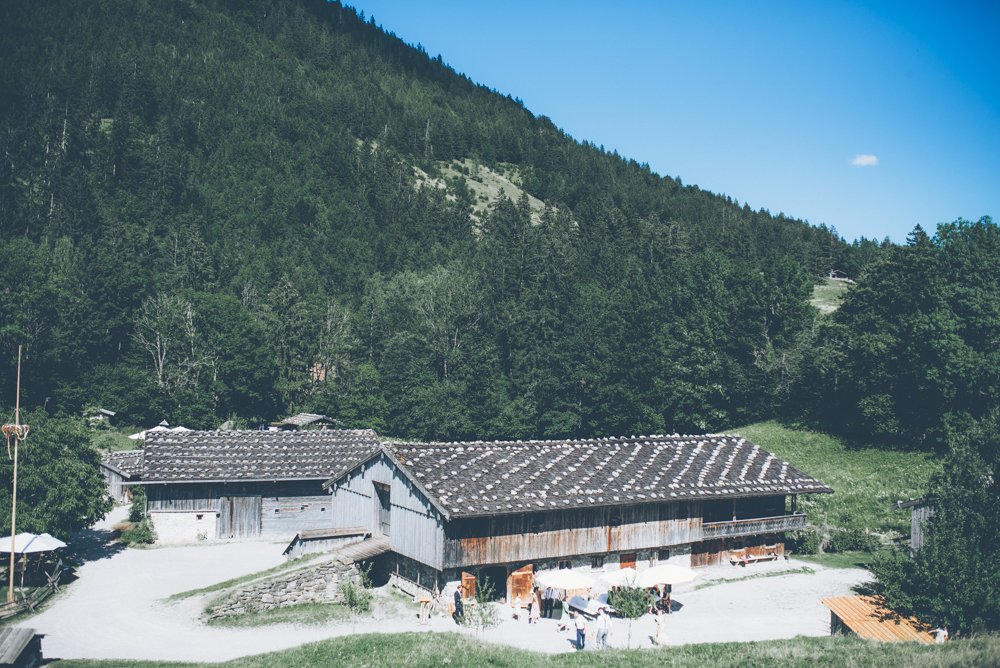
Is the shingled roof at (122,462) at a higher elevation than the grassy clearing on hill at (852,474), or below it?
higher

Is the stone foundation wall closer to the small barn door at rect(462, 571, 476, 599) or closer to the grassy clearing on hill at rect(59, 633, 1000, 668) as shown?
the small barn door at rect(462, 571, 476, 599)

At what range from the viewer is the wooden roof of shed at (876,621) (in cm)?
2422

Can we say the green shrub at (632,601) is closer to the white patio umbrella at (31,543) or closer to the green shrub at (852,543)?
the green shrub at (852,543)

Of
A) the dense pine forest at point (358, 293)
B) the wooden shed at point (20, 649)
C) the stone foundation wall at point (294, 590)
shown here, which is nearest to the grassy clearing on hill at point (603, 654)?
the wooden shed at point (20, 649)

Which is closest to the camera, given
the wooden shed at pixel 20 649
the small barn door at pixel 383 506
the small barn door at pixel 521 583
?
the wooden shed at pixel 20 649

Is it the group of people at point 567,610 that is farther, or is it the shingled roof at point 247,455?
the shingled roof at point 247,455

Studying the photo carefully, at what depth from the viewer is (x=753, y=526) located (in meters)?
36.6

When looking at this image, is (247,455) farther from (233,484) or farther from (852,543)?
(852,543)

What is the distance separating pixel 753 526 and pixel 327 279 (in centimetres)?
8715

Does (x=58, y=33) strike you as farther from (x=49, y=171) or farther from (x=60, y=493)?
(x=60, y=493)

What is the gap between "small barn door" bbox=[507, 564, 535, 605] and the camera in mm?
30975

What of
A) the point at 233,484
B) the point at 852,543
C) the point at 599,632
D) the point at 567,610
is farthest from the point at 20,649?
the point at 852,543

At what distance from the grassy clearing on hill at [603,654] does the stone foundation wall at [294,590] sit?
18.2 ft

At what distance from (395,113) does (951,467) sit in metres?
183
